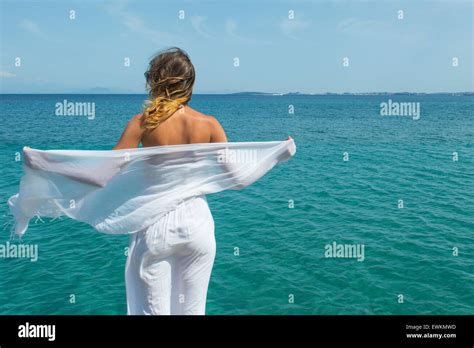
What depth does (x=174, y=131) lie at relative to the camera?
2.66 m

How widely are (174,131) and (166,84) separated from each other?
0.30 m

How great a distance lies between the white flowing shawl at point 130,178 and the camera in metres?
2.77

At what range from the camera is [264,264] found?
8773 millimetres

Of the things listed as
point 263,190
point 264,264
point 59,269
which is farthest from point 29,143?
point 264,264

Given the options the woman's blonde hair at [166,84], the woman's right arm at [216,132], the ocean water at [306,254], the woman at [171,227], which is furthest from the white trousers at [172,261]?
the ocean water at [306,254]

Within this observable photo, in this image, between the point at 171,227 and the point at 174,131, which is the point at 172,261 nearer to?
the point at 171,227

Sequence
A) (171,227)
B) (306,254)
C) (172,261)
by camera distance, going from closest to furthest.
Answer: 1. (171,227)
2. (172,261)
3. (306,254)

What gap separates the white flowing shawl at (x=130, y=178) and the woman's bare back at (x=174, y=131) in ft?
0.16

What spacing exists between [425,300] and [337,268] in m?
1.78

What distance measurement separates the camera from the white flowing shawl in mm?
2770

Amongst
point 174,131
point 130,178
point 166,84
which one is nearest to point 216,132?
point 174,131
